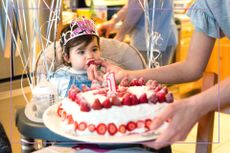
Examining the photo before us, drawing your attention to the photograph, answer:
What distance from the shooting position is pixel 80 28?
1.15 metres

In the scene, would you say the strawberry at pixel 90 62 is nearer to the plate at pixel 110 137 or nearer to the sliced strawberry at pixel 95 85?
the sliced strawberry at pixel 95 85

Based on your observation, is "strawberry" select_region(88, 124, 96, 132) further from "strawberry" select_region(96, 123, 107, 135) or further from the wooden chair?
the wooden chair

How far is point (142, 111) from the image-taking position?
0.72 meters

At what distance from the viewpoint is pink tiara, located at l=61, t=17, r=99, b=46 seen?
114 cm

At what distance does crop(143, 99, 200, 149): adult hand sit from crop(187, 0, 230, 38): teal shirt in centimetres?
34

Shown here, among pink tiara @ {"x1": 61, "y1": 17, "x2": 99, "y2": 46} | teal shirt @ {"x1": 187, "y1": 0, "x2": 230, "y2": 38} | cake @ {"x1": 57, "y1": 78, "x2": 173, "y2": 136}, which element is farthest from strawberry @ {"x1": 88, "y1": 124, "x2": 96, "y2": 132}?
pink tiara @ {"x1": 61, "y1": 17, "x2": 99, "y2": 46}

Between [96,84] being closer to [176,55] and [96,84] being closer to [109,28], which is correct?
[176,55]

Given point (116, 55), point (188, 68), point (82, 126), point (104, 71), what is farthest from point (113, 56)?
point (82, 126)

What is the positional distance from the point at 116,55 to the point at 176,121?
68 cm

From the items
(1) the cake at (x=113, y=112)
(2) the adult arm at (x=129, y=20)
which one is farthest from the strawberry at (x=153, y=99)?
(2) the adult arm at (x=129, y=20)

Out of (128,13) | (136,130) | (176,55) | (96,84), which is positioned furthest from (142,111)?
(128,13)

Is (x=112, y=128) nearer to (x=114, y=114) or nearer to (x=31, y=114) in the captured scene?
(x=114, y=114)

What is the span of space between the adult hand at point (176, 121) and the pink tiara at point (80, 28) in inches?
23.7

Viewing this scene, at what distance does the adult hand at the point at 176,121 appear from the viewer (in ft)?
1.96
